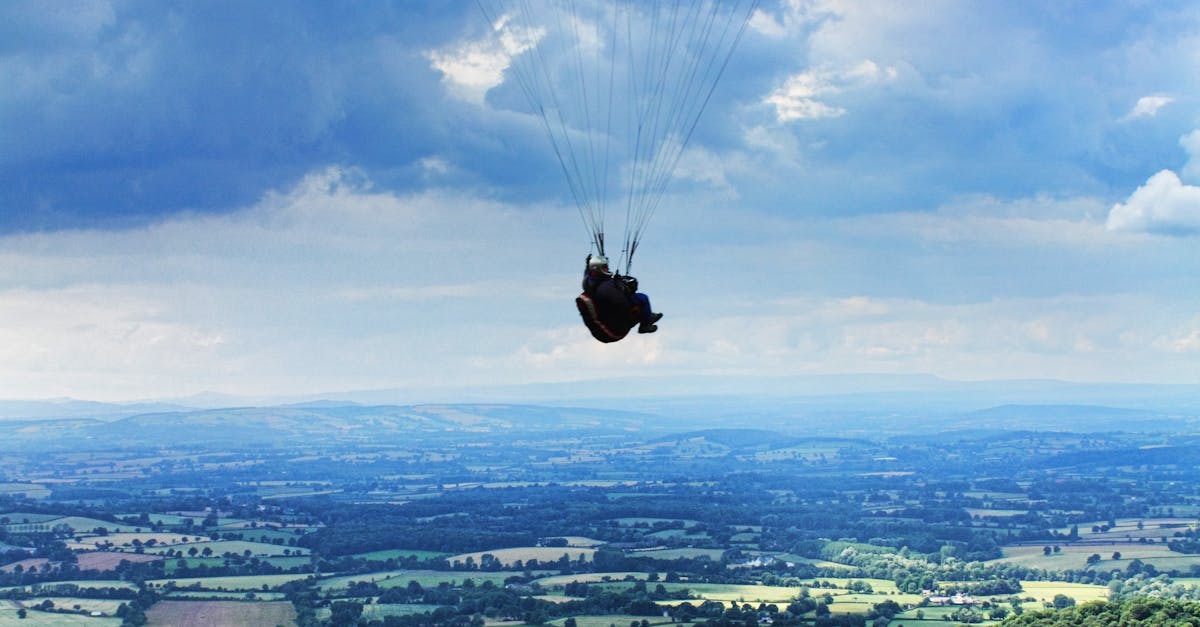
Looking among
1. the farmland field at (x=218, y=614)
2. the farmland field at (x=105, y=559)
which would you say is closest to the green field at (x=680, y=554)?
the farmland field at (x=218, y=614)

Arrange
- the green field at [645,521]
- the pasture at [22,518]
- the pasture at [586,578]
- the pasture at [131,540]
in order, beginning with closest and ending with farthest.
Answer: the pasture at [586,578] < the pasture at [131,540] < the green field at [645,521] < the pasture at [22,518]

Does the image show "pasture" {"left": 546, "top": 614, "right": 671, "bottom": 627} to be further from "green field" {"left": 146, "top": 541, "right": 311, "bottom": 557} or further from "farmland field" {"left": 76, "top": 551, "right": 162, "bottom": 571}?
"farmland field" {"left": 76, "top": 551, "right": 162, "bottom": 571}

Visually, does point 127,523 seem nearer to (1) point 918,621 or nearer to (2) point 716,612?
(2) point 716,612

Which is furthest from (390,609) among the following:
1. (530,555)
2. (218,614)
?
(530,555)

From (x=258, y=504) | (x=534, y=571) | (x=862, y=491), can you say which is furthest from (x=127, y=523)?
(x=862, y=491)

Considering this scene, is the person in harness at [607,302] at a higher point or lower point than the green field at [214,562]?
higher

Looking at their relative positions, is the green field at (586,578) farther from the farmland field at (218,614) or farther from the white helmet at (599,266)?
the white helmet at (599,266)
